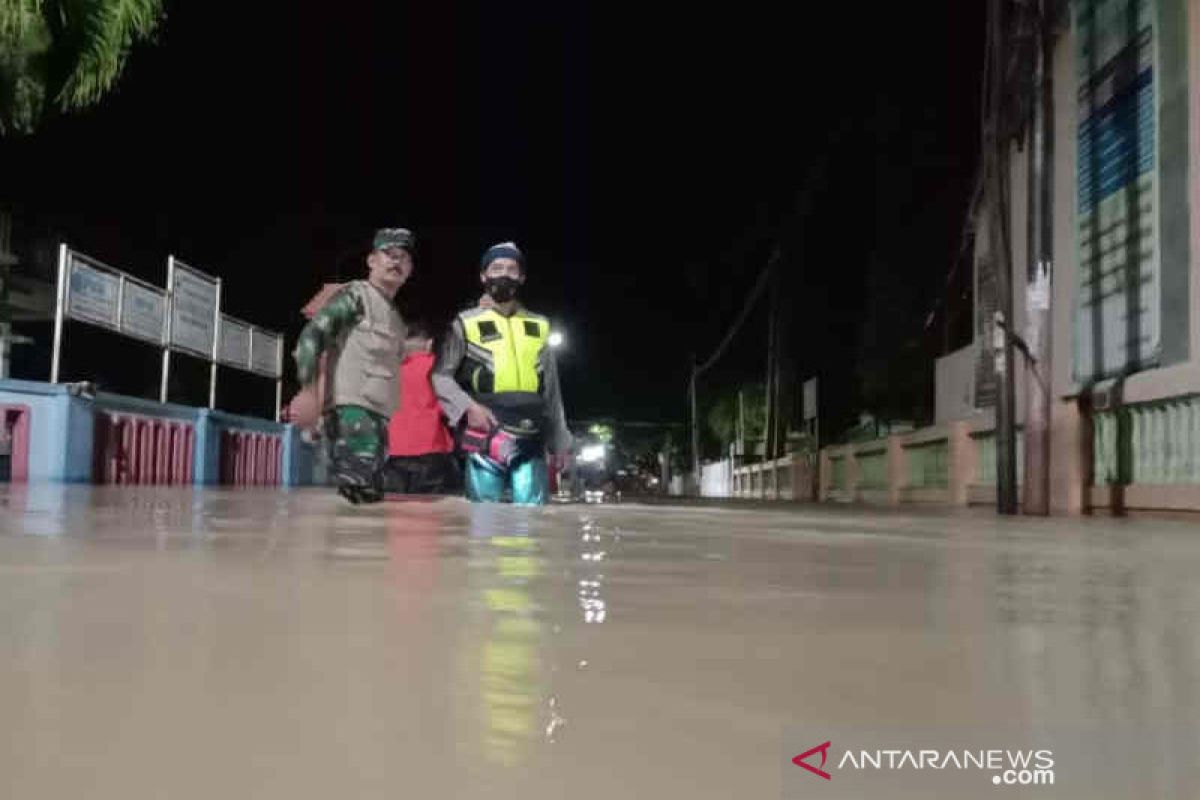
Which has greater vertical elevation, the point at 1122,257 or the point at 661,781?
the point at 1122,257

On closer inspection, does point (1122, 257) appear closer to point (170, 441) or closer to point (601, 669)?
point (601, 669)

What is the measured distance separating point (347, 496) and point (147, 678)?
3.88 metres

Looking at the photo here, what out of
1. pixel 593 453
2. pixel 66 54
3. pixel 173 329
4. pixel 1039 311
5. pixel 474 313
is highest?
pixel 66 54

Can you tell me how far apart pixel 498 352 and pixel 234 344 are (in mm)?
10818

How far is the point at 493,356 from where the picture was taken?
17.0 ft

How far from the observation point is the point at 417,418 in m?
6.25

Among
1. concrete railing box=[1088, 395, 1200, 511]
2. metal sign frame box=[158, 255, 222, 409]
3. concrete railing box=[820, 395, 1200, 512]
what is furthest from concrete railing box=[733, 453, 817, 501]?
concrete railing box=[1088, 395, 1200, 511]

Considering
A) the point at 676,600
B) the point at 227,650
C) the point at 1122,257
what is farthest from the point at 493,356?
the point at 1122,257

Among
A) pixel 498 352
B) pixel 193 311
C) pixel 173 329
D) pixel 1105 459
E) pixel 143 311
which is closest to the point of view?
pixel 498 352

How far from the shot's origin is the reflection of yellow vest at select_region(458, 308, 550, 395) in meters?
5.18

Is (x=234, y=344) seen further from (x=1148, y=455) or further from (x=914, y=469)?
(x=1148, y=455)

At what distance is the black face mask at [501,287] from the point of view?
5.24 m

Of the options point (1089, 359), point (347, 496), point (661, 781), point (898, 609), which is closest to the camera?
point (661, 781)

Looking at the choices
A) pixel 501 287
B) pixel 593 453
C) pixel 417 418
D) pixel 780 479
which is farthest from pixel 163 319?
pixel 780 479
